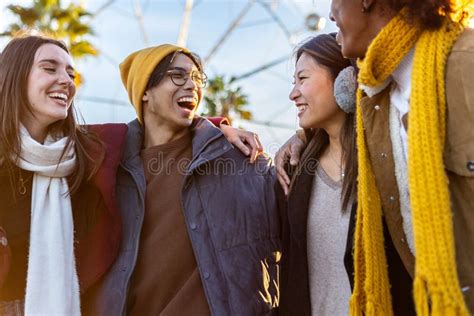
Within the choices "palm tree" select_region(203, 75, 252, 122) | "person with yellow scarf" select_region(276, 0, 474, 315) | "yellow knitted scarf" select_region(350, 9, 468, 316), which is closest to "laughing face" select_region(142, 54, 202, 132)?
"person with yellow scarf" select_region(276, 0, 474, 315)

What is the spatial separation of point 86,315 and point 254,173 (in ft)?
3.76

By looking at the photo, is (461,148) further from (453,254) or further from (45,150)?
(45,150)

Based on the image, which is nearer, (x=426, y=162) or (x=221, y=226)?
(x=426, y=162)

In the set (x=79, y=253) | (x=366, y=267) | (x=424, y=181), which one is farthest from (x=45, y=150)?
(x=424, y=181)

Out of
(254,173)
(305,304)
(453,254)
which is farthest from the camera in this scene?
(254,173)

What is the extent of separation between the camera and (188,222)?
2.98m

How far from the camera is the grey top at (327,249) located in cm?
270

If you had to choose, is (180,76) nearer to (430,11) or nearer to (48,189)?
(48,189)

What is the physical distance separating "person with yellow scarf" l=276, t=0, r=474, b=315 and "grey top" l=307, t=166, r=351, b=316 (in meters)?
0.54

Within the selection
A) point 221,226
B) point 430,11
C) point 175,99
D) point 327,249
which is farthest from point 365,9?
point 175,99

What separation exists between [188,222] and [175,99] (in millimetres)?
797

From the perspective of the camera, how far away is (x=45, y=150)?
117 inches

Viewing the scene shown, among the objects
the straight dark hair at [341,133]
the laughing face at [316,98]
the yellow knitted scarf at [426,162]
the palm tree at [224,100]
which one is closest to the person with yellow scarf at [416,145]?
the yellow knitted scarf at [426,162]

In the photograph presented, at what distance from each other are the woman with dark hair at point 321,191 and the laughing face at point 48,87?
3.91 feet
